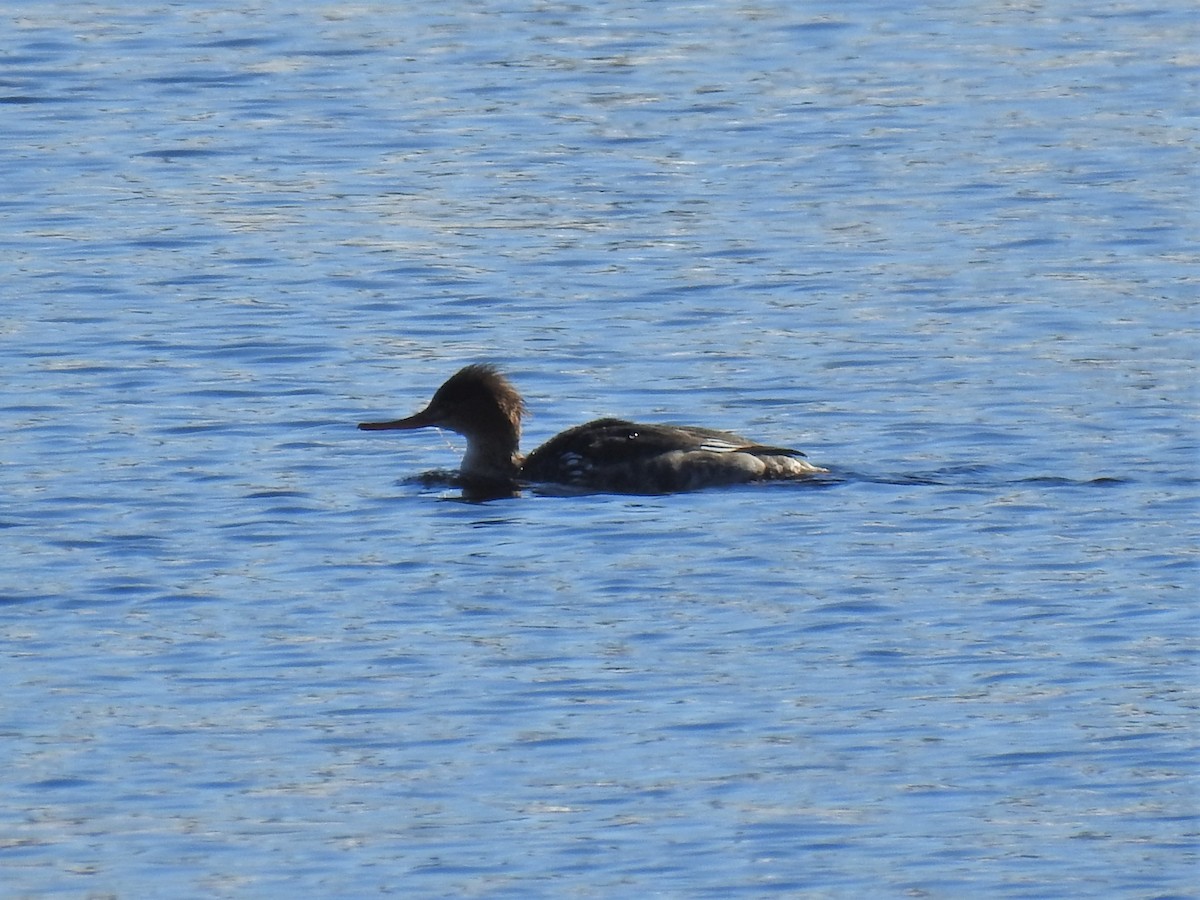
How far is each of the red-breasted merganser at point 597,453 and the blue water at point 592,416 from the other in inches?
6.0

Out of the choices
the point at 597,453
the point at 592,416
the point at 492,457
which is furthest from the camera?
the point at 592,416

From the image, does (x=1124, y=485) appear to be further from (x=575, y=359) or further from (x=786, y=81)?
(x=786, y=81)

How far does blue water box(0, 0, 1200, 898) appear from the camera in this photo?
8.49m

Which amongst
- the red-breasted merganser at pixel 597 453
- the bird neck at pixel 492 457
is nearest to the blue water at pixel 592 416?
the red-breasted merganser at pixel 597 453

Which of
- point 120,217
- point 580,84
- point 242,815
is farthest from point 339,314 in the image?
point 242,815

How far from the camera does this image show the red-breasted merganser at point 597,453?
12.8m

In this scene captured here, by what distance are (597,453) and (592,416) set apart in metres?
1.37

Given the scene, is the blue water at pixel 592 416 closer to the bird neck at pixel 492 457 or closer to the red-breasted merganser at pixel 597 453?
the red-breasted merganser at pixel 597 453

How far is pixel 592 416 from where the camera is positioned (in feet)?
46.8

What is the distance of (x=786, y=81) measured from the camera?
2158 centimetres

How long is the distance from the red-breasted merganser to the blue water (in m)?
0.15

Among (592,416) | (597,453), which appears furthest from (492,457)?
(597,453)

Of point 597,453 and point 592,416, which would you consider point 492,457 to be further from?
point 597,453

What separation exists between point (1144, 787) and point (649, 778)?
5.24ft
